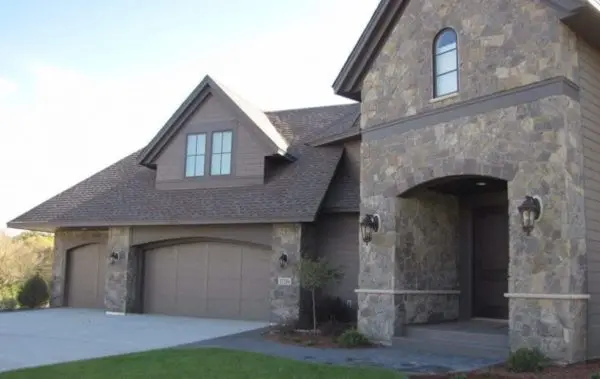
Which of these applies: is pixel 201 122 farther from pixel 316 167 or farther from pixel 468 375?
pixel 468 375

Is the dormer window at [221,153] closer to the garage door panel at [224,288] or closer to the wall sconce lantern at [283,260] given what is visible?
the garage door panel at [224,288]

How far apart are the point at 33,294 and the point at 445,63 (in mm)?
16961

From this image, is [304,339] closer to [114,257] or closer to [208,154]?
[208,154]

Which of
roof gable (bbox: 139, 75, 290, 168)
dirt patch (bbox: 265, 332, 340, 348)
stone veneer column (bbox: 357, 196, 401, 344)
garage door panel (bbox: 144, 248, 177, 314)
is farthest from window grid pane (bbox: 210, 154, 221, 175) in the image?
stone veneer column (bbox: 357, 196, 401, 344)

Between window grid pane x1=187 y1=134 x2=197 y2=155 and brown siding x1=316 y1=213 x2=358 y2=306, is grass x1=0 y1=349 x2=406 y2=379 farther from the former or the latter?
window grid pane x1=187 y1=134 x2=197 y2=155

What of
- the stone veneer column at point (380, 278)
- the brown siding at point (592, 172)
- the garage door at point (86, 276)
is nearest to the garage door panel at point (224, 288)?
the garage door at point (86, 276)

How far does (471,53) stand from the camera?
38.0 ft

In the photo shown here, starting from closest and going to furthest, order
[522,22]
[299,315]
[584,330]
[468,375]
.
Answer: [468,375]
[584,330]
[522,22]
[299,315]

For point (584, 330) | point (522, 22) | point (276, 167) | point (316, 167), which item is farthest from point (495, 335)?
point (276, 167)

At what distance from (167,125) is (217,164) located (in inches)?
84.7

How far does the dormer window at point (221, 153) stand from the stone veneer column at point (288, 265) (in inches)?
112

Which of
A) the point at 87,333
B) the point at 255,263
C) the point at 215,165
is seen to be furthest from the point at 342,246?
the point at 87,333

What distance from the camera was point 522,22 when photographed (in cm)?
1091

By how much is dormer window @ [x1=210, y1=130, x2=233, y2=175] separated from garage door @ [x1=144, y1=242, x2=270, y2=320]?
2225 mm
